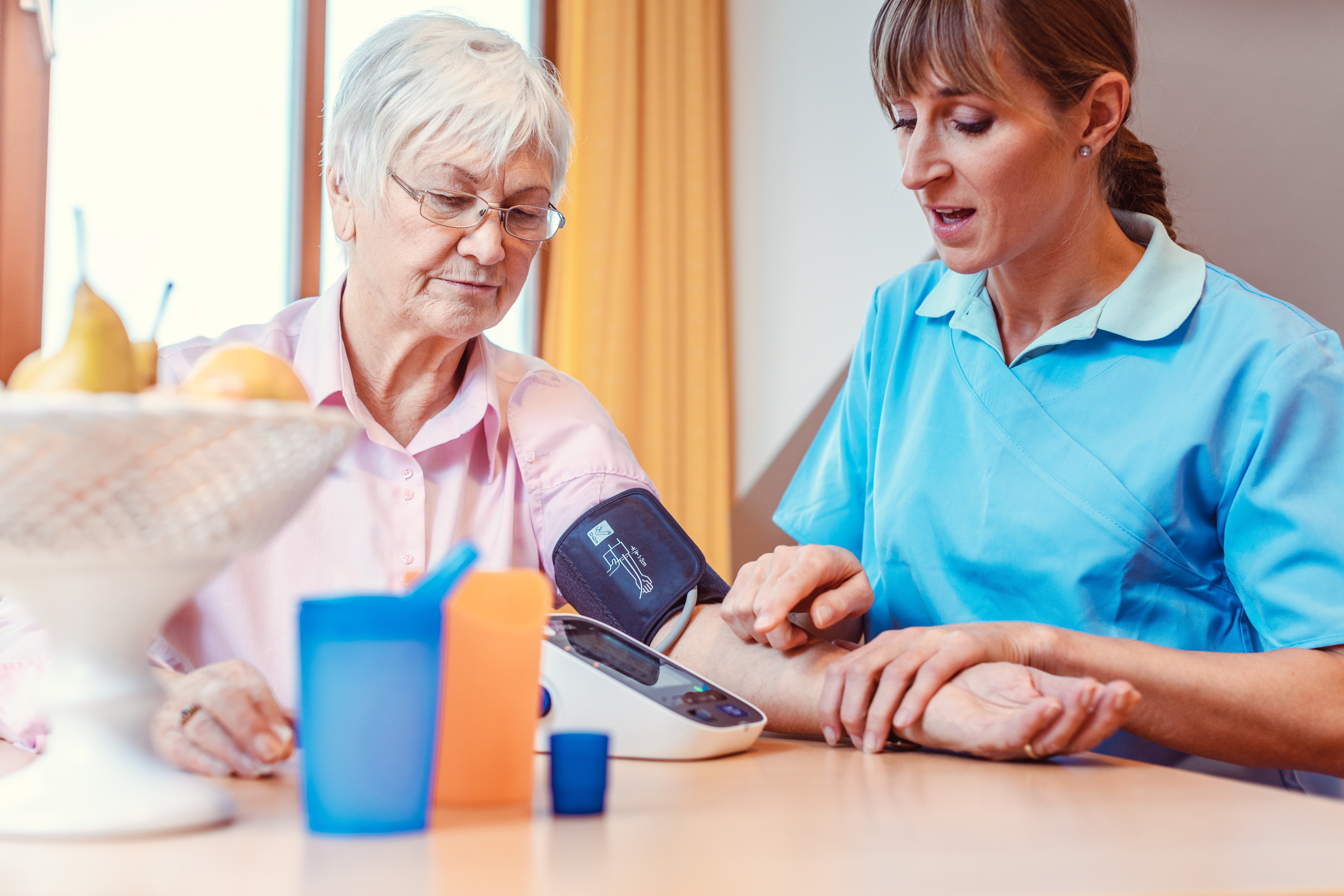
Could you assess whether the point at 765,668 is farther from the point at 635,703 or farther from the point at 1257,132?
the point at 1257,132

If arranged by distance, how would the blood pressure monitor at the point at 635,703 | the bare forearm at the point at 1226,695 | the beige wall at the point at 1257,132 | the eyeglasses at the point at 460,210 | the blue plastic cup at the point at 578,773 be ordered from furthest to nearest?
the beige wall at the point at 1257,132 < the eyeglasses at the point at 460,210 < the bare forearm at the point at 1226,695 < the blood pressure monitor at the point at 635,703 < the blue plastic cup at the point at 578,773

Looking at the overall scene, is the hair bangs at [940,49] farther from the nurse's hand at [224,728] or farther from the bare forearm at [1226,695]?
the nurse's hand at [224,728]

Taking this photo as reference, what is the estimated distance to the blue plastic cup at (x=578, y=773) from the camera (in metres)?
0.62

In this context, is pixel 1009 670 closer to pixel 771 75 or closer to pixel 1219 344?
pixel 1219 344

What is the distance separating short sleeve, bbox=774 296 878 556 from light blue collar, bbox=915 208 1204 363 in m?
0.17

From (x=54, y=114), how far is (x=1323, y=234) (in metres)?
2.83

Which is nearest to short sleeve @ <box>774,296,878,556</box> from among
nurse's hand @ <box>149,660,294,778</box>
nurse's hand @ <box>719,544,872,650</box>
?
nurse's hand @ <box>719,544,872,650</box>

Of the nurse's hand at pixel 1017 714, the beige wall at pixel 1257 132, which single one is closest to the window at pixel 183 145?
the beige wall at pixel 1257 132

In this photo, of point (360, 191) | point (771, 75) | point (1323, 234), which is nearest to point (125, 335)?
point (360, 191)

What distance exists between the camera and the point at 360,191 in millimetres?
1365

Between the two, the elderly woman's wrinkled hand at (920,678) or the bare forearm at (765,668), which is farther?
the bare forearm at (765,668)

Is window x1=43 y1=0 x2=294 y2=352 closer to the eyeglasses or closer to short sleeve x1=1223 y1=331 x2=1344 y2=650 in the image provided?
the eyeglasses

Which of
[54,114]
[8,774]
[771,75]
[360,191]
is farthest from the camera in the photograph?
[771,75]

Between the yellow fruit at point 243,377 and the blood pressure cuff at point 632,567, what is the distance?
2.19 ft
